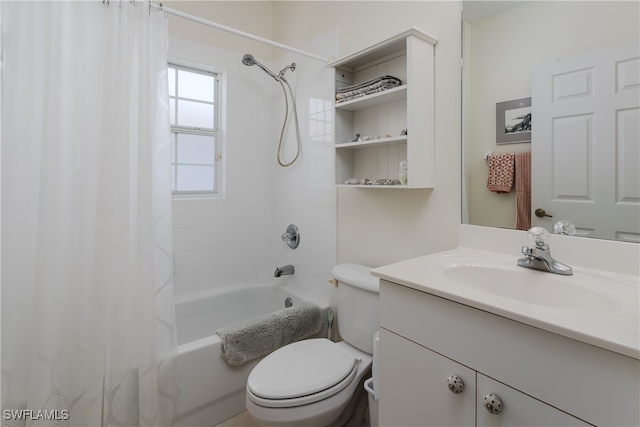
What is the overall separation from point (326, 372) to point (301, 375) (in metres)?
0.10

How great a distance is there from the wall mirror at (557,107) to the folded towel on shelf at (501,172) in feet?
0.06

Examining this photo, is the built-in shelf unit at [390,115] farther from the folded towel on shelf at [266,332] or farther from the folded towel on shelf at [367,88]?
the folded towel on shelf at [266,332]

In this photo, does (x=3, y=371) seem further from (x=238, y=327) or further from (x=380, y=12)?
(x=380, y=12)

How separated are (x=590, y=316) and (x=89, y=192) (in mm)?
1598

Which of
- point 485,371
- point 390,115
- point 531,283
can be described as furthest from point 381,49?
point 485,371

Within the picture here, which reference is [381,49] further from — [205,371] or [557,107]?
[205,371]

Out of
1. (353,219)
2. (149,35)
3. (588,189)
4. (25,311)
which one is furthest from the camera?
(353,219)

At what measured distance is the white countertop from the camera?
24.4 inches

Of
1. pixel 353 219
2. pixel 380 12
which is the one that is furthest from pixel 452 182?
pixel 380 12

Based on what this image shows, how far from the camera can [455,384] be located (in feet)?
2.68

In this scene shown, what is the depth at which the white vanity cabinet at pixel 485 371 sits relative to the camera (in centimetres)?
61

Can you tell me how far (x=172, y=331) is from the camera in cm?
143

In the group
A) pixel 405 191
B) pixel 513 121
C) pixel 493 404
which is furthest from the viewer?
pixel 405 191

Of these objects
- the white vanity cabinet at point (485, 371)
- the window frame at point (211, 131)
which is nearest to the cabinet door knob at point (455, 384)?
the white vanity cabinet at point (485, 371)
